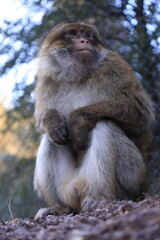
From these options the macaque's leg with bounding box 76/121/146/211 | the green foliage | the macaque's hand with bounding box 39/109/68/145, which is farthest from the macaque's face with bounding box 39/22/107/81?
the green foliage

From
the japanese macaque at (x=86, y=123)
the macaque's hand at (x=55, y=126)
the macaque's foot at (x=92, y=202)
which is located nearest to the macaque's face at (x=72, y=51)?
the japanese macaque at (x=86, y=123)

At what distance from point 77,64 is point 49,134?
79cm

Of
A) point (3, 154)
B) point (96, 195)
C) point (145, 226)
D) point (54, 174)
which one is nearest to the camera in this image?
point (145, 226)

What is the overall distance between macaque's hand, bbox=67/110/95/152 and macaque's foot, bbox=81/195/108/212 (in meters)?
0.59

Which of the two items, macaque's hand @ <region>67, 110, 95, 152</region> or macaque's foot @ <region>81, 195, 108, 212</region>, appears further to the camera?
macaque's hand @ <region>67, 110, 95, 152</region>

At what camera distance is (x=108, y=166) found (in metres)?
3.99

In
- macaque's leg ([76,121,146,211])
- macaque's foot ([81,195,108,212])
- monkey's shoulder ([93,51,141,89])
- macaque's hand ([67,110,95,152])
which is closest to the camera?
macaque's foot ([81,195,108,212])

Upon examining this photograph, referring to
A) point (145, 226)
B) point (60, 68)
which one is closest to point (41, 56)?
point (60, 68)

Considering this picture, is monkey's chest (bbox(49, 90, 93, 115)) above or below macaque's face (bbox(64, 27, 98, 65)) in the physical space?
below

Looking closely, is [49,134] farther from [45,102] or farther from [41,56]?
[41,56]

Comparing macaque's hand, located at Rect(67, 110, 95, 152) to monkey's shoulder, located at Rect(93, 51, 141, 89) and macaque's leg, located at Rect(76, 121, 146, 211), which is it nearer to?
macaque's leg, located at Rect(76, 121, 146, 211)

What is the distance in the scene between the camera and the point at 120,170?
13.5ft

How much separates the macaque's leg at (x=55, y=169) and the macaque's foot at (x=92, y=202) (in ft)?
1.78

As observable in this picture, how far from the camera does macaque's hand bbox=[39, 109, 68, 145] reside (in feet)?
14.1
